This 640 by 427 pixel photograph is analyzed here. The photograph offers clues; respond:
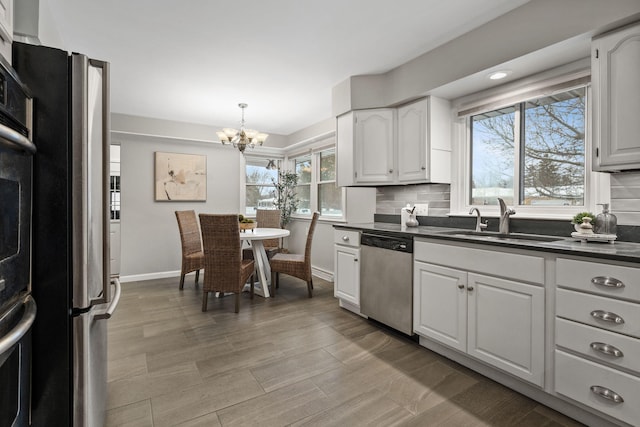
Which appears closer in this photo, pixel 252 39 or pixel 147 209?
pixel 252 39

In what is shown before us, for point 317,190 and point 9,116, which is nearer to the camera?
point 9,116

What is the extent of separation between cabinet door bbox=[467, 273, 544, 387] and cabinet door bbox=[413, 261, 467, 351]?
0.22 feet

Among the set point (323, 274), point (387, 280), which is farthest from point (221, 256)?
point (323, 274)

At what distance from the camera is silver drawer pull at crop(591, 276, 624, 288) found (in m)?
1.47

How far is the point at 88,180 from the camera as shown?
1141 millimetres

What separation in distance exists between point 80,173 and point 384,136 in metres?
2.76

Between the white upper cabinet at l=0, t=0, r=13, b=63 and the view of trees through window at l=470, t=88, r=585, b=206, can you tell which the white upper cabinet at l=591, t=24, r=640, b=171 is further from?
the white upper cabinet at l=0, t=0, r=13, b=63

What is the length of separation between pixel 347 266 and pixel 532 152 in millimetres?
1922

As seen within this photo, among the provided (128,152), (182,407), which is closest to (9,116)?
(182,407)

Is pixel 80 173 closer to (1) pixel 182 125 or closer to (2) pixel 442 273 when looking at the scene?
(2) pixel 442 273

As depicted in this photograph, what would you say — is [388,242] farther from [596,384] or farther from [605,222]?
[596,384]

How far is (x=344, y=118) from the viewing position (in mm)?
3553

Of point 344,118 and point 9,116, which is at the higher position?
point 344,118

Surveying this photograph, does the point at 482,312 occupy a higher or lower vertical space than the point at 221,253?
lower
